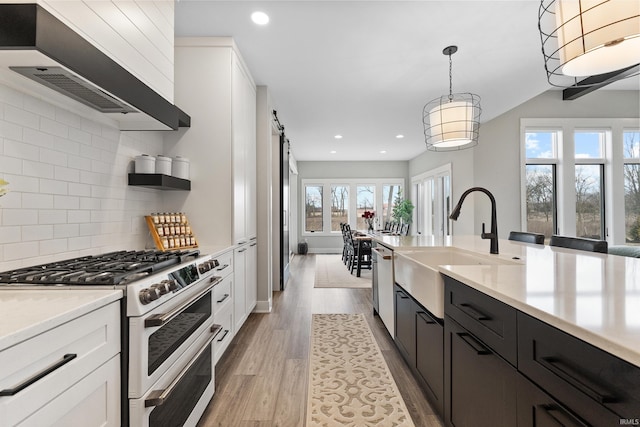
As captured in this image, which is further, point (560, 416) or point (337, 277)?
point (337, 277)

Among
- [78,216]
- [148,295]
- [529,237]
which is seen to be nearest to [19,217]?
[78,216]

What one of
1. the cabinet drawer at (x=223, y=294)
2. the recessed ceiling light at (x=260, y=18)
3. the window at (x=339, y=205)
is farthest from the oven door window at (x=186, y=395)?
the window at (x=339, y=205)

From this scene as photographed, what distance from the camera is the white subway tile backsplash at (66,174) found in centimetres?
175

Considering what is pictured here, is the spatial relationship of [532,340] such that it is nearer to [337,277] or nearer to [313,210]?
[337,277]

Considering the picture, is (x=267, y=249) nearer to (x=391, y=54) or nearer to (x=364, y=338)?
(x=364, y=338)

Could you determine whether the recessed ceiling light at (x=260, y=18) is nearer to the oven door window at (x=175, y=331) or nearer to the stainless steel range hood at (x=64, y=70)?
the stainless steel range hood at (x=64, y=70)

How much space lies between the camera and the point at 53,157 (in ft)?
5.66

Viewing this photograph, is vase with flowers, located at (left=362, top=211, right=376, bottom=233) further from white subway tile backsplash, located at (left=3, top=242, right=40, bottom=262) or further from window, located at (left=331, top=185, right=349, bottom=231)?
white subway tile backsplash, located at (left=3, top=242, right=40, bottom=262)

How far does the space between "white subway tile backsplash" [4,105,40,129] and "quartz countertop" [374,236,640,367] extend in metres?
2.18

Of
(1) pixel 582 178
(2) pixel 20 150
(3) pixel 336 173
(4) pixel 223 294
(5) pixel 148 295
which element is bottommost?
(4) pixel 223 294

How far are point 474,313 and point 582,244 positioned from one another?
64.5 inches

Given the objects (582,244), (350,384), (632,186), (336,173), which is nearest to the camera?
(350,384)

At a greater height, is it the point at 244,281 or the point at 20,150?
the point at 20,150

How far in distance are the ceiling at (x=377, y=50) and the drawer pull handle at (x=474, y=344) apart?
243 cm
